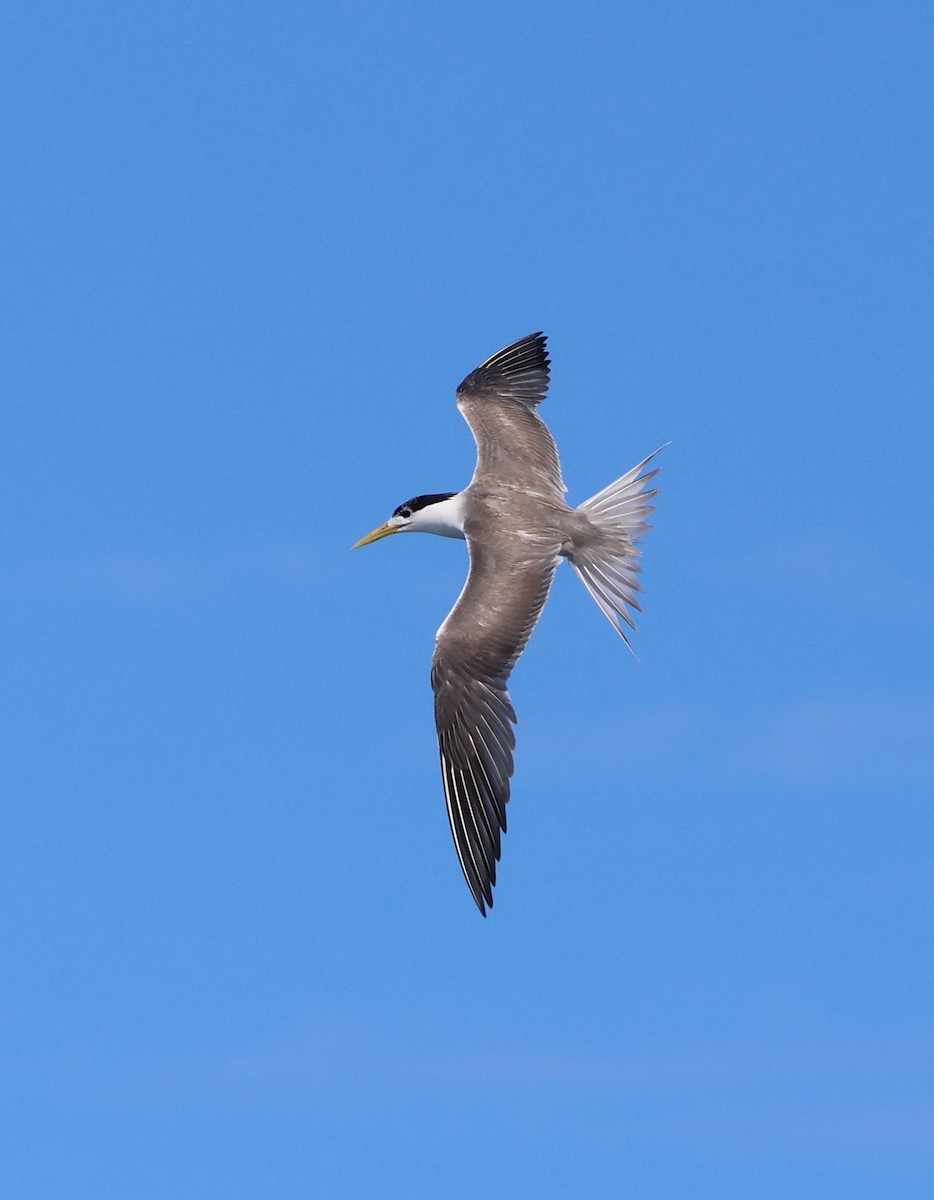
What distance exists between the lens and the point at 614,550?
64.7ft

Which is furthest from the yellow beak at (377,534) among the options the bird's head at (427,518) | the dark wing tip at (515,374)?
the dark wing tip at (515,374)

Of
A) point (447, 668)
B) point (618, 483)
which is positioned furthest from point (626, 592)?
point (447, 668)

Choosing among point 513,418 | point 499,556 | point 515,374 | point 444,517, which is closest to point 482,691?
point 499,556

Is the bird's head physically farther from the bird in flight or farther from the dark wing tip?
the dark wing tip

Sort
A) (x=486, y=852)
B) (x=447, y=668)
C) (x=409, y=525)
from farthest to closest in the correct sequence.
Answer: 1. (x=409, y=525)
2. (x=447, y=668)
3. (x=486, y=852)

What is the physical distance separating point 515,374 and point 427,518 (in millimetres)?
3130

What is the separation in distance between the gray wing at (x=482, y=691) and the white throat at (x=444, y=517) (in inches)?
48.4

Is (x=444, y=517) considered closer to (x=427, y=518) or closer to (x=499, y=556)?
(x=427, y=518)

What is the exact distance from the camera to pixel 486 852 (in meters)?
16.9

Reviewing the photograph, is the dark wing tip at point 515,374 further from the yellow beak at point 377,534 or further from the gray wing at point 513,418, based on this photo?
the yellow beak at point 377,534

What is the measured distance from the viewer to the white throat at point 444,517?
67.3 ft

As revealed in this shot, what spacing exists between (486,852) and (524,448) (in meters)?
6.56

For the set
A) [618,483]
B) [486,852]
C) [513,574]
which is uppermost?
[618,483]

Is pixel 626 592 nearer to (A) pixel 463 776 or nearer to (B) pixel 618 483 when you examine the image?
(B) pixel 618 483
